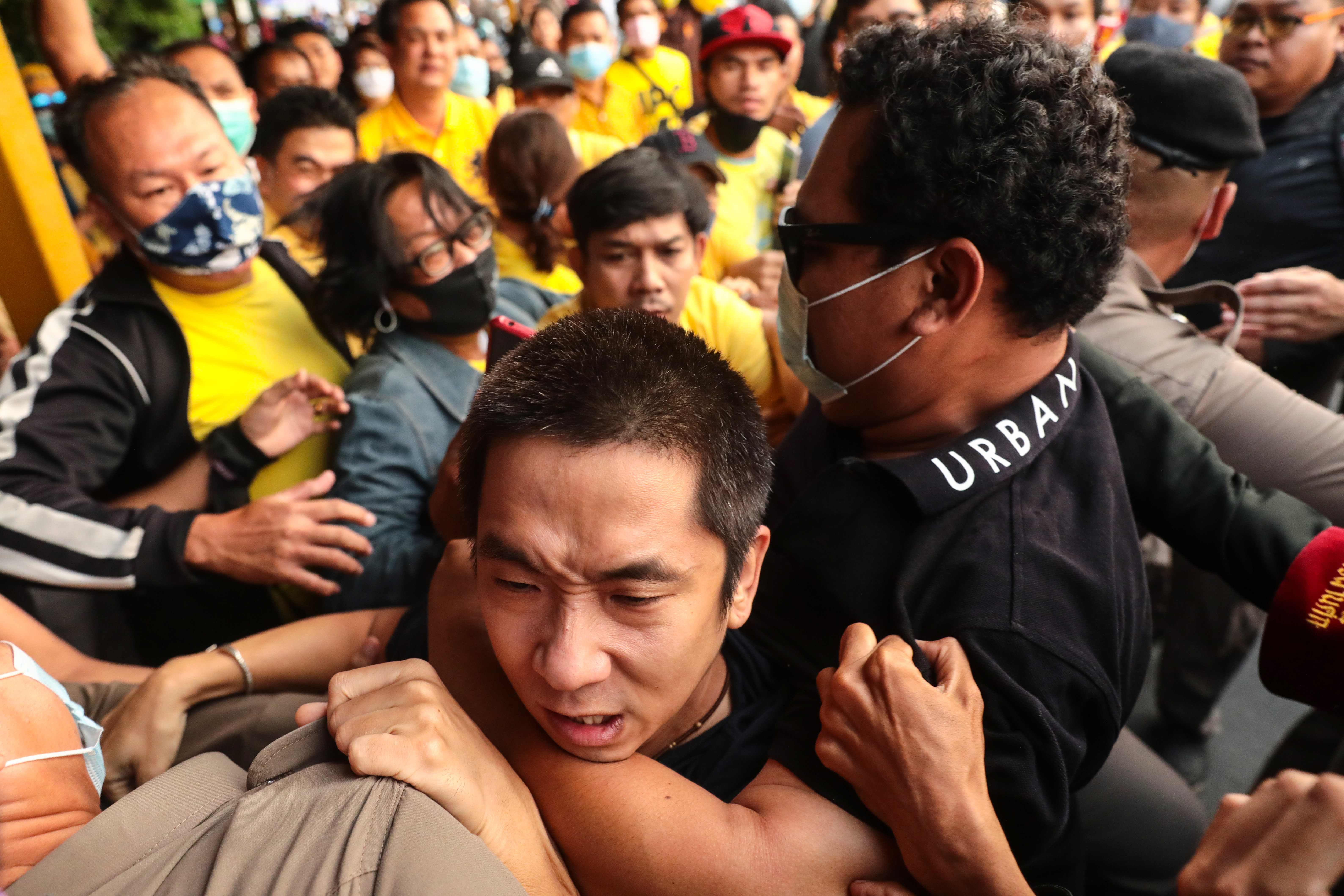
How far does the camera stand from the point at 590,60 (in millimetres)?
6398

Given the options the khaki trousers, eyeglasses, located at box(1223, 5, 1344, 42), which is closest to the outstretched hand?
the khaki trousers

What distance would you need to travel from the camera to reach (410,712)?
1.04m

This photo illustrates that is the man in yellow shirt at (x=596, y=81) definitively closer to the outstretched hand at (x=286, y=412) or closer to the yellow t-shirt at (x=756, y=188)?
the yellow t-shirt at (x=756, y=188)

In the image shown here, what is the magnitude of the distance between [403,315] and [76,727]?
158 centimetres

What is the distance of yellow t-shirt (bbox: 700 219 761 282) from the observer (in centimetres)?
418

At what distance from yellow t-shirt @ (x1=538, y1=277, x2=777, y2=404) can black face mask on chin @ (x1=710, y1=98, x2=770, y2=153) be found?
1686 mm

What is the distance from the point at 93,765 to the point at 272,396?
1.34m

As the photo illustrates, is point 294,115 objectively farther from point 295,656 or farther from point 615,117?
point 615,117

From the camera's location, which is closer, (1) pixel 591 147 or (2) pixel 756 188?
(2) pixel 756 188

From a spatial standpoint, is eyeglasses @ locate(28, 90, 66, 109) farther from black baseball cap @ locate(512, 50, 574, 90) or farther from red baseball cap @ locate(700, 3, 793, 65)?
red baseball cap @ locate(700, 3, 793, 65)

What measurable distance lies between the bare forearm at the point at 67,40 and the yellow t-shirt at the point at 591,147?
2157 mm

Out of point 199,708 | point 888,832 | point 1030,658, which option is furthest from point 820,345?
point 199,708

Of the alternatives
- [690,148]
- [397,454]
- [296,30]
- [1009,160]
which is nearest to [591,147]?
[690,148]

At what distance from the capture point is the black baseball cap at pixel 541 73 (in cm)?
576
